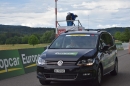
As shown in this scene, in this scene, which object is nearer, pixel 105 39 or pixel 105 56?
pixel 105 56

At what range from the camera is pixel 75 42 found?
Answer: 8922mm

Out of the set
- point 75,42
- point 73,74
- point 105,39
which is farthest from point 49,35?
point 73,74

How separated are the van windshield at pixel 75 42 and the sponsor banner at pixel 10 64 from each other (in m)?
2.59

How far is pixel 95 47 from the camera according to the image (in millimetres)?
8492

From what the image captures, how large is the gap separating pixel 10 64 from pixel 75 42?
343cm

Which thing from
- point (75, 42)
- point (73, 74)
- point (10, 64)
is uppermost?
point (75, 42)

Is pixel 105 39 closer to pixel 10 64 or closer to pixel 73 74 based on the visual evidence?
pixel 73 74

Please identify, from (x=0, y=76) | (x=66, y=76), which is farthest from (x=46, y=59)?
(x=0, y=76)

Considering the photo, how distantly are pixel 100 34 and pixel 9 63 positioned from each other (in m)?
3.96

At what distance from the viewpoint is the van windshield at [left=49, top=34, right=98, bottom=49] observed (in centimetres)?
874

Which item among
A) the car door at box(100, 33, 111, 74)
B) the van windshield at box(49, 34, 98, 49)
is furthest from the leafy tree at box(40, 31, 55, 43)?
the van windshield at box(49, 34, 98, 49)

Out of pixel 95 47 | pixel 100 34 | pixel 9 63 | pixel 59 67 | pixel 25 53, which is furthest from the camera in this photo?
pixel 25 53

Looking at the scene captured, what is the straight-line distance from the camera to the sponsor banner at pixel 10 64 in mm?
10601

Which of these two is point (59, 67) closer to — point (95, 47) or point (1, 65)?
point (95, 47)
